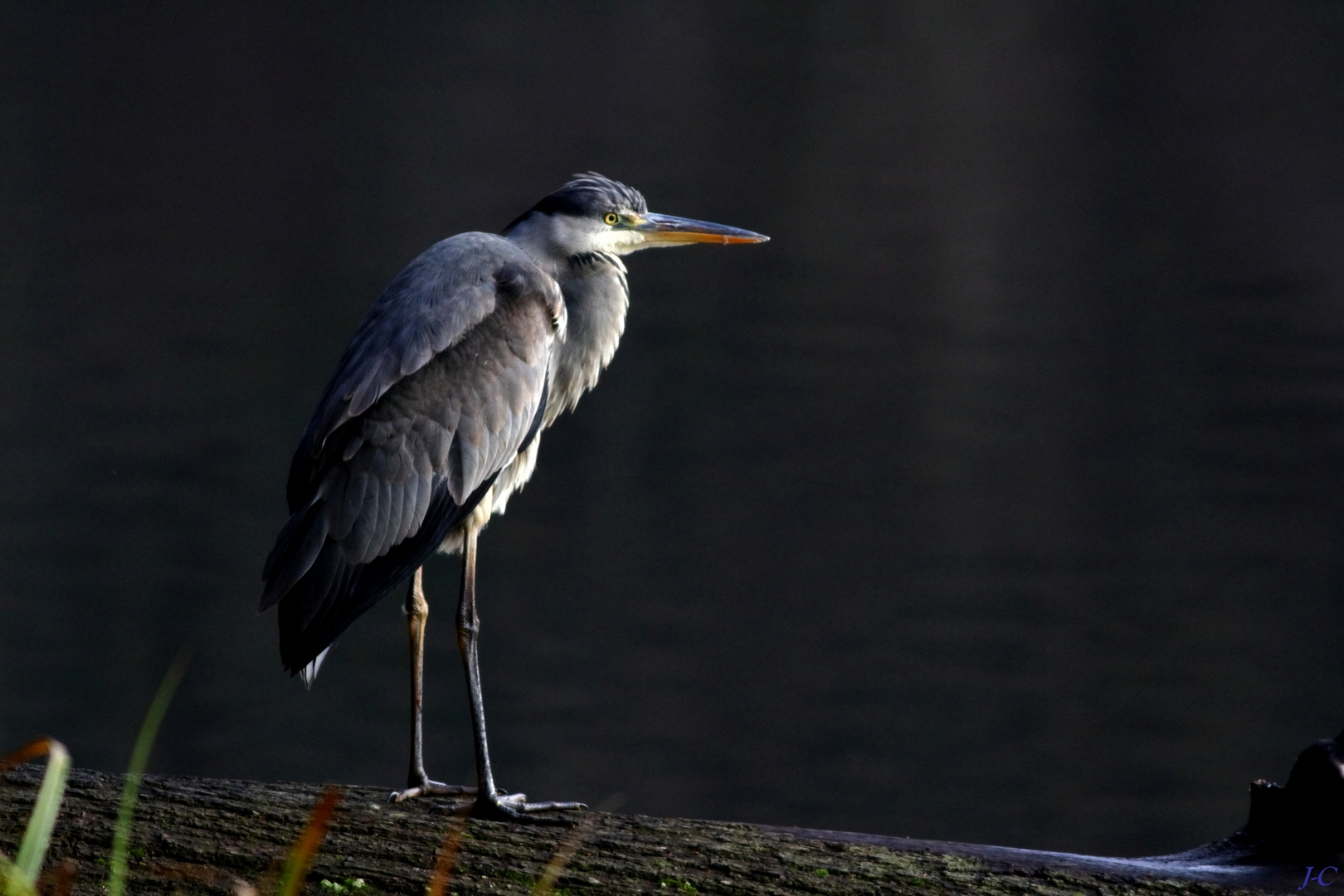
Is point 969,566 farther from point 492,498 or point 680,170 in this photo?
point 680,170

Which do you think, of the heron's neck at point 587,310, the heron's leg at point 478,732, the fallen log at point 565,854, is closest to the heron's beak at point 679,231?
the heron's neck at point 587,310

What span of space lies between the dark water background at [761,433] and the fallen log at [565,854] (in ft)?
21.0

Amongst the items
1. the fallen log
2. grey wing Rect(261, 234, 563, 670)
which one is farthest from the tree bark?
grey wing Rect(261, 234, 563, 670)

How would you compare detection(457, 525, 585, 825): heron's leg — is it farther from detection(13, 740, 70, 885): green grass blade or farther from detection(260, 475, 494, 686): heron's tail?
detection(13, 740, 70, 885): green grass blade

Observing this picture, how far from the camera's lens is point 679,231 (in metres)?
4.96

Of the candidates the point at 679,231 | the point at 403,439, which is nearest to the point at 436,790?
the point at 403,439

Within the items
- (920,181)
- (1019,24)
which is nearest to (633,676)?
(920,181)

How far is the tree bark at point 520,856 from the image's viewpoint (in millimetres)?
3105

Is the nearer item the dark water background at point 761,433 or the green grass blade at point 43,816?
the green grass blade at point 43,816

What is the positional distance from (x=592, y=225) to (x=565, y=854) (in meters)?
2.28

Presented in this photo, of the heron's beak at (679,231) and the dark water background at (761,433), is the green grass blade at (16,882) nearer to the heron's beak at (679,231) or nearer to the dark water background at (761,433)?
the heron's beak at (679,231)

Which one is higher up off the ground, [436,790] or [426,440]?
[426,440]

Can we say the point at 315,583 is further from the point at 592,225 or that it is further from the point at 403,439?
the point at 592,225

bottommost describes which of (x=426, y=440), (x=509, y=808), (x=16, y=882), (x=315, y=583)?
(x=509, y=808)
